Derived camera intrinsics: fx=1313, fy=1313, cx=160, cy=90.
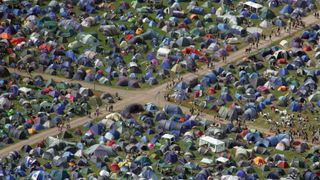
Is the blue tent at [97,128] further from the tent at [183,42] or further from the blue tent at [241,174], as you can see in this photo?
the tent at [183,42]

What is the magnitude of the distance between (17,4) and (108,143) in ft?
160

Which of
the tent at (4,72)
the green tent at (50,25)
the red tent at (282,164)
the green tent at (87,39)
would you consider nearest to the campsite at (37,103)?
the tent at (4,72)

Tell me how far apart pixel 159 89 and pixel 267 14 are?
86.8ft

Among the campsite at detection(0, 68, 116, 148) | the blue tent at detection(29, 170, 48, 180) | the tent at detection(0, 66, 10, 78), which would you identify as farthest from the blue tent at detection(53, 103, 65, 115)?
the blue tent at detection(29, 170, 48, 180)

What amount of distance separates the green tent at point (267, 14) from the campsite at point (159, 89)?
0.61 feet

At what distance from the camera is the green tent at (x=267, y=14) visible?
6688 inches

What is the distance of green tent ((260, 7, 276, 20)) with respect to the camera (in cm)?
16988

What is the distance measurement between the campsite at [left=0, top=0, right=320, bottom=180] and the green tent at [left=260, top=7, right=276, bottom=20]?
0.19 meters

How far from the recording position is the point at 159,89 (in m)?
150

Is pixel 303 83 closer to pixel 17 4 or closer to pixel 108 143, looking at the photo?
pixel 108 143

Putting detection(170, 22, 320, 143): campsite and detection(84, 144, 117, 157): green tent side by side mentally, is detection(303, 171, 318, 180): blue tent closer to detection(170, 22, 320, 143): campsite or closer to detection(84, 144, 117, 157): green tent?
detection(170, 22, 320, 143): campsite

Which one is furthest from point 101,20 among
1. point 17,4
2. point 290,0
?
point 290,0

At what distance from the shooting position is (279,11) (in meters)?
172

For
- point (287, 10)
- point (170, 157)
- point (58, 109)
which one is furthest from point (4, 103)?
point (287, 10)
